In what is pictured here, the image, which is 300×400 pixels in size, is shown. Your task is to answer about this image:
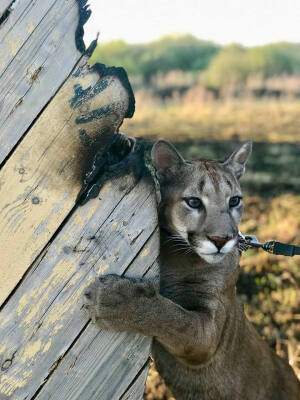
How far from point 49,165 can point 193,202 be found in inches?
45.7

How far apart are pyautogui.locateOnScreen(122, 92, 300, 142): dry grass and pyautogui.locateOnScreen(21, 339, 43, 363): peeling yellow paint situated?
23.7 ft

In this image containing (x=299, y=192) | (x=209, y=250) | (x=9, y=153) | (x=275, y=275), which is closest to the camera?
(x=9, y=153)

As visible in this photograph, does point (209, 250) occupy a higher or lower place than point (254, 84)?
higher

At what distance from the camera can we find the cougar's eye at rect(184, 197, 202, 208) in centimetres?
335

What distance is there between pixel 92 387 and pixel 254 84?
10.2m

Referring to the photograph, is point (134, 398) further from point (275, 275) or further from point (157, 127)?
point (157, 127)

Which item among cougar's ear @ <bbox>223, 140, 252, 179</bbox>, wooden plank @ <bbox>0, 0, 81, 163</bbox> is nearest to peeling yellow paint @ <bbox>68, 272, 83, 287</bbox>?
wooden plank @ <bbox>0, 0, 81, 163</bbox>

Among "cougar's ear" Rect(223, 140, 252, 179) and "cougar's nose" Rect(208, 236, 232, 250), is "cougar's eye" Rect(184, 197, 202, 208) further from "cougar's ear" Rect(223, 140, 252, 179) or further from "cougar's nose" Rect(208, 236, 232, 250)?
"cougar's ear" Rect(223, 140, 252, 179)

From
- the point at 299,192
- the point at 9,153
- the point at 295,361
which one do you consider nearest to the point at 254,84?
the point at 299,192

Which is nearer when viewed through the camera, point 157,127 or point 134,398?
point 134,398

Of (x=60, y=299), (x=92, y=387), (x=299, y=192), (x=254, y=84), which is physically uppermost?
(x=60, y=299)

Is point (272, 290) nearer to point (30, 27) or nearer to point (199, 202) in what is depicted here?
point (199, 202)

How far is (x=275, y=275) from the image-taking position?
5711mm

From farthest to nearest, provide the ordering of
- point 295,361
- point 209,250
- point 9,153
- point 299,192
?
point 299,192 < point 295,361 < point 209,250 < point 9,153
